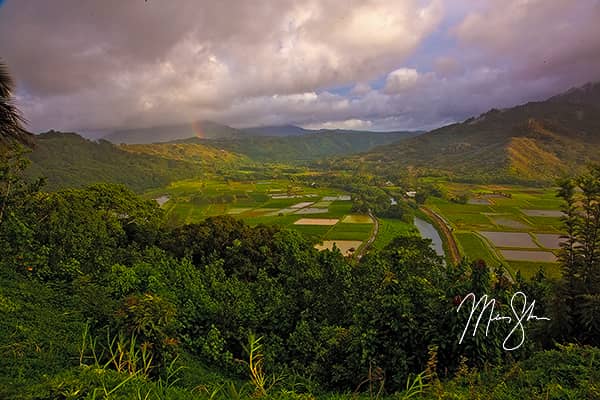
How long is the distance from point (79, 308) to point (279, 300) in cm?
537

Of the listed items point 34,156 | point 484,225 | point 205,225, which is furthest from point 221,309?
point 34,156

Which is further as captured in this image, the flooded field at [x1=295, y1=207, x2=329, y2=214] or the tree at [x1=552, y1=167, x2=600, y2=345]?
the flooded field at [x1=295, y1=207, x2=329, y2=214]

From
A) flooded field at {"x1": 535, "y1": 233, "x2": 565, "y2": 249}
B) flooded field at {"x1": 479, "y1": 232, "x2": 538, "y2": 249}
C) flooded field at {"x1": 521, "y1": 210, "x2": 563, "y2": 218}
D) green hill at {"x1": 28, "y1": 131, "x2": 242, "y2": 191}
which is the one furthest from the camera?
green hill at {"x1": 28, "y1": 131, "x2": 242, "y2": 191}

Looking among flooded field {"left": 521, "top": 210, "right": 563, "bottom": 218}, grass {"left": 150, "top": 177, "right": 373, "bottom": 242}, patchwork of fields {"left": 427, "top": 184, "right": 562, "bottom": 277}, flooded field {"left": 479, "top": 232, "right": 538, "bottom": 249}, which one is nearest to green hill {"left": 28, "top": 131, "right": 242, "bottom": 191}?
grass {"left": 150, "top": 177, "right": 373, "bottom": 242}

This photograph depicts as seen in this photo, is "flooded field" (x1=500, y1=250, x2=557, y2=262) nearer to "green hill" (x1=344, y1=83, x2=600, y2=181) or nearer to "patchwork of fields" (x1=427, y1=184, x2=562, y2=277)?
"patchwork of fields" (x1=427, y1=184, x2=562, y2=277)

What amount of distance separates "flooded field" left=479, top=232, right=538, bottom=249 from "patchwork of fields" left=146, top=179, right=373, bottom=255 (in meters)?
14.6

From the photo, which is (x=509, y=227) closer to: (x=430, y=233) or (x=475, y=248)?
(x=430, y=233)

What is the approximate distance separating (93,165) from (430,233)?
12724 centimetres

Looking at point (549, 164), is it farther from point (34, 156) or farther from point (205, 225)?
point (34, 156)

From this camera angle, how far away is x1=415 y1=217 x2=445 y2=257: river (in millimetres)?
38031

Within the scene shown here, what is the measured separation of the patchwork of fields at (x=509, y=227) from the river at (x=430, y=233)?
2239mm

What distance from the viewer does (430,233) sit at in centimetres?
4606


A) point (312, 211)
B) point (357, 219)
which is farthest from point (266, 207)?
point (357, 219)

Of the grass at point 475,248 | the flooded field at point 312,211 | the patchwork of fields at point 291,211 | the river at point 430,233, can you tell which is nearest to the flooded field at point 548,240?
the grass at point 475,248
